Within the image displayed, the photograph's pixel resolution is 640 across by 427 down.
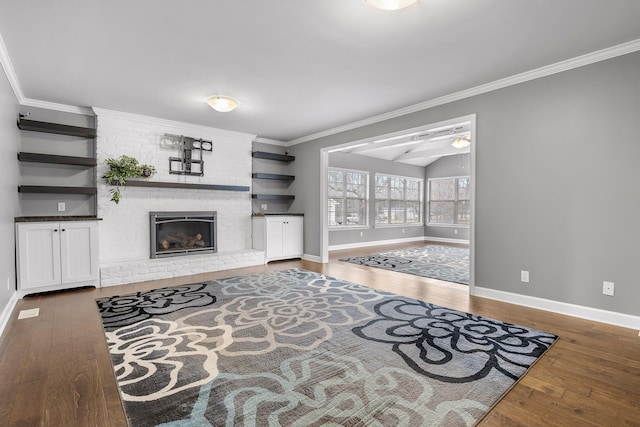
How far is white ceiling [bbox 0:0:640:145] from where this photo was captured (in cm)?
242

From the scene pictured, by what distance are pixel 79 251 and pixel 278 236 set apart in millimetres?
3173

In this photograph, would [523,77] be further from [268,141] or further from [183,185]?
[183,185]

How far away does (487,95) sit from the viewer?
12.8 ft

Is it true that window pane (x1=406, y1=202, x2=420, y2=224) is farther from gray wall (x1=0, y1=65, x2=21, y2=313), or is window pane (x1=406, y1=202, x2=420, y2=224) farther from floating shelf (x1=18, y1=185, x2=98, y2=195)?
gray wall (x1=0, y1=65, x2=21, y2=313)

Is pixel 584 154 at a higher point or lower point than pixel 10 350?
higher

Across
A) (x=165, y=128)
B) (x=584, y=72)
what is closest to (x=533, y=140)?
(x=584, y=72)

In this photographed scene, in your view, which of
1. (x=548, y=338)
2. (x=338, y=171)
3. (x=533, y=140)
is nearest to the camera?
(x=548, y=338)

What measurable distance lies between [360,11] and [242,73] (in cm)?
165

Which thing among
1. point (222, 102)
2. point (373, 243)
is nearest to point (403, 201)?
point (373, 243)

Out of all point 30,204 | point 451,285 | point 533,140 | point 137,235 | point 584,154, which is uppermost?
point 533,140

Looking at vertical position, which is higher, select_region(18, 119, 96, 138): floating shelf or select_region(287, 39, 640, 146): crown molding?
select_region(287, 39, 640, 146): crown molding

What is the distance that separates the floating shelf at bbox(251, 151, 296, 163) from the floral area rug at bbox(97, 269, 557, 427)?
3524 mm

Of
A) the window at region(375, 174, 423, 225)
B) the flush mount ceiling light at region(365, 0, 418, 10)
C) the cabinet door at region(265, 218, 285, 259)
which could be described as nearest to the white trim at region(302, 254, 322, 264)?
the cabinet door at region(265, 218, 285, 259)

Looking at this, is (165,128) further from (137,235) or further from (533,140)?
(533,140)
